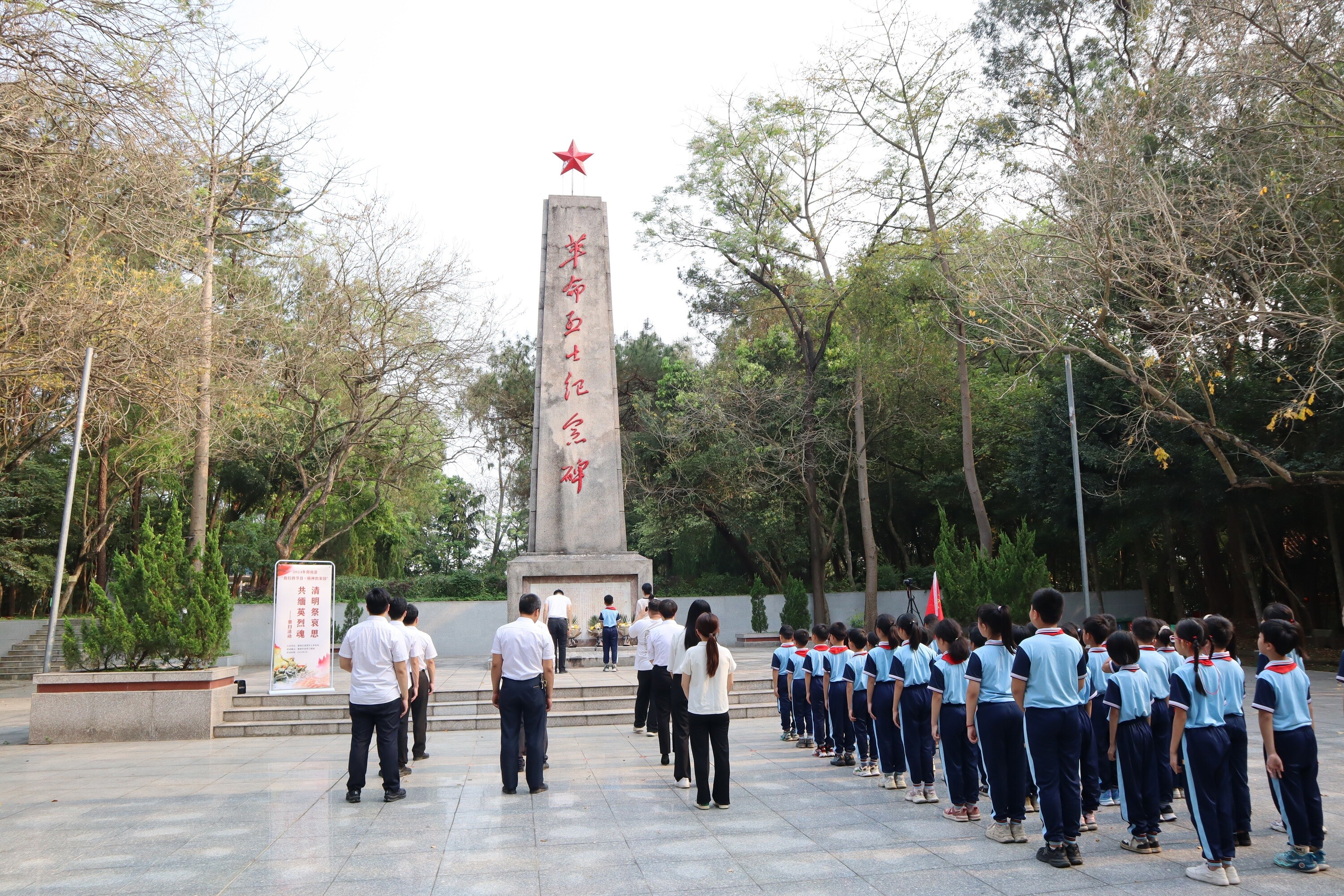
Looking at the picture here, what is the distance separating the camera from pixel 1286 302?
13.3 m

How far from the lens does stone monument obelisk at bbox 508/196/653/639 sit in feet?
45.5

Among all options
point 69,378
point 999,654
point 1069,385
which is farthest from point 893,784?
point 1069,385

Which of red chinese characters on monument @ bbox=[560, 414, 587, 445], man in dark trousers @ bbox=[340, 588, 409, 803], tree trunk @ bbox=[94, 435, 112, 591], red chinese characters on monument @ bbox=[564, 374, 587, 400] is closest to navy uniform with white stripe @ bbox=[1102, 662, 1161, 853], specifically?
man in dark trousers @ bbox=[340, 588, 409, 803]

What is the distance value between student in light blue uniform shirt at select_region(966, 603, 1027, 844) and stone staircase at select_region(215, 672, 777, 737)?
4538mm

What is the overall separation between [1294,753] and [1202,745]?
42 centimetres

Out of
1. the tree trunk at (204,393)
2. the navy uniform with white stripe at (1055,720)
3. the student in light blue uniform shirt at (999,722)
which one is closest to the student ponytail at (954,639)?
the student in light blue uniform shirt at (999,722)

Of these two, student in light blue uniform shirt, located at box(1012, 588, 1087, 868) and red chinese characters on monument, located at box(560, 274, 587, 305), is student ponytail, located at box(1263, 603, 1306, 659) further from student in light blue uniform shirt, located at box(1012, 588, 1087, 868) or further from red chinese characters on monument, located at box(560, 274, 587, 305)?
red chinese characters on monument, located at box(560, 274, 587, 305)

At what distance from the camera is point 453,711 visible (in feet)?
32.6

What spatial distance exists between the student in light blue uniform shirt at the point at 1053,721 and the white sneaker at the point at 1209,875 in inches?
18.4

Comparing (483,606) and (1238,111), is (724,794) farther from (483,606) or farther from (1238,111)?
(483,606)

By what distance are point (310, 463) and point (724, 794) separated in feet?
55.9

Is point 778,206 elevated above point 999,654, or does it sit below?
above

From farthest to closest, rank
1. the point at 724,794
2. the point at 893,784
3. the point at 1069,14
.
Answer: the point at 1069,14 → the point at 893,784 → the point at 724,794

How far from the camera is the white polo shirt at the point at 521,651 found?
5992mm
